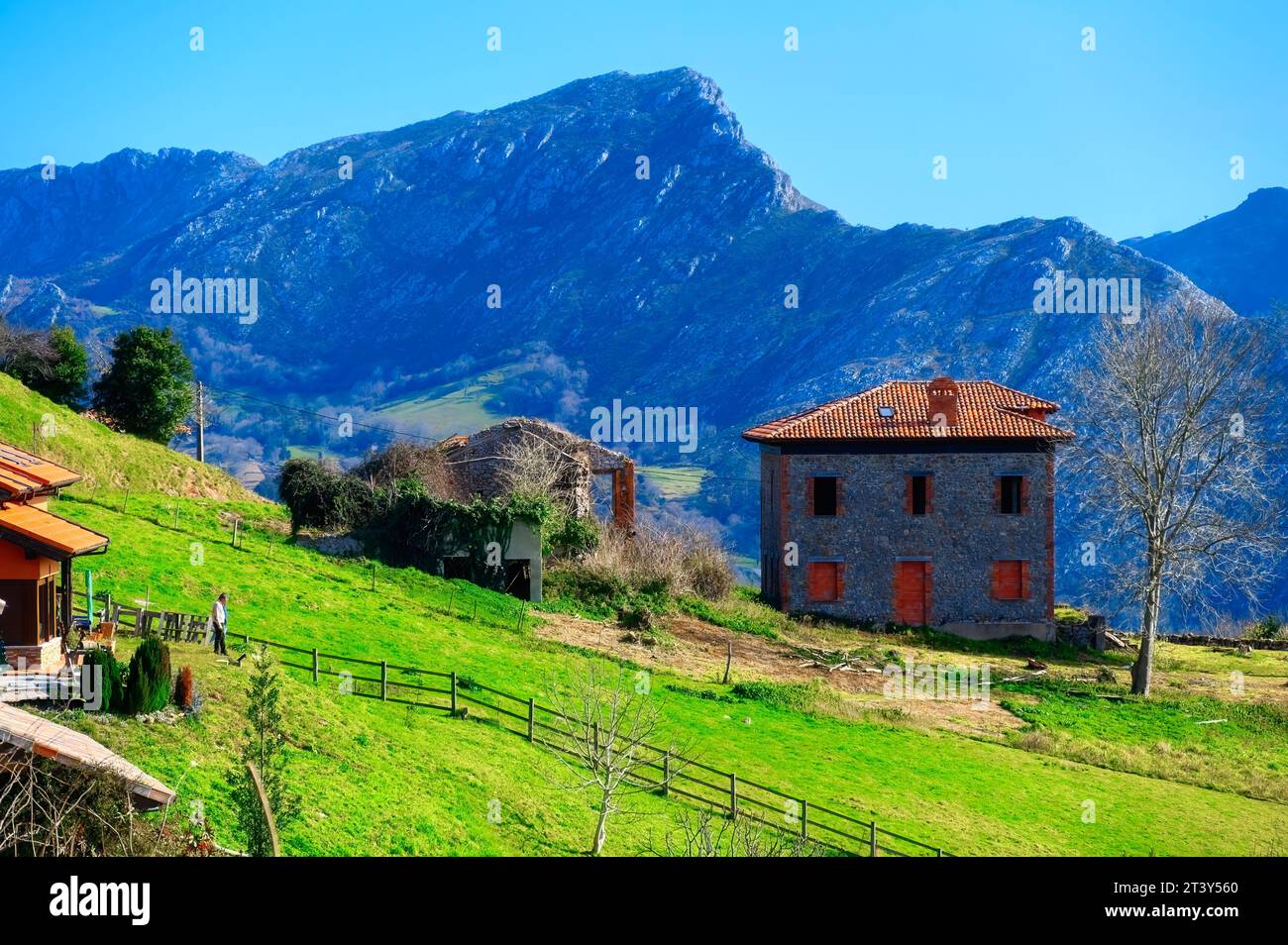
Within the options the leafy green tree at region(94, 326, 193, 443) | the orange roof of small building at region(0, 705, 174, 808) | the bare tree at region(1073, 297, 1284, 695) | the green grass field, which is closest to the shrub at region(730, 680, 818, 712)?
the green grass field

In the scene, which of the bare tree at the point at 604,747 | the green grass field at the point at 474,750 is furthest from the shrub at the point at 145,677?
the bare tree at the point at 604,747

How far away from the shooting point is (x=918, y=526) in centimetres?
5484

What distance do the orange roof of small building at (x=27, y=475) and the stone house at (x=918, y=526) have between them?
99.5 feet

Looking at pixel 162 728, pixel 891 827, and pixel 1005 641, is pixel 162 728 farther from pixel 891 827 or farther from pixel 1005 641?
pixel 1005 641

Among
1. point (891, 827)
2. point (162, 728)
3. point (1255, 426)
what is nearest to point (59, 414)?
point (162, 728)

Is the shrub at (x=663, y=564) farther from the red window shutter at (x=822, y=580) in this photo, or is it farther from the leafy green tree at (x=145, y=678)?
the leafy green tree at (x=145, y=678)

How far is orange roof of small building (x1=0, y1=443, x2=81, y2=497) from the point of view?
26672 millimetres

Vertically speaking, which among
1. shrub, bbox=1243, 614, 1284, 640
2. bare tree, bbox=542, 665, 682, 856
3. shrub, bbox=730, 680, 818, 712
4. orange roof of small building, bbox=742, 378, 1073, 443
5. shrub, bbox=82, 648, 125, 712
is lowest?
shrub, bbox=1243, 614, 1284, 640

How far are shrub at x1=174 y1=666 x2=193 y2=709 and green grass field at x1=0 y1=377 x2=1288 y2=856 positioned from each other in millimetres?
458

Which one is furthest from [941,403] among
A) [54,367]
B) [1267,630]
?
[54,367]

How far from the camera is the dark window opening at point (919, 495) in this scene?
54.9m

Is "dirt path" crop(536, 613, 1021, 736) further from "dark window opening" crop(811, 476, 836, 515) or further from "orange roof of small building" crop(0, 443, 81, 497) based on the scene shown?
"orange roof of small building" crop(0, 443, 81, 497)
